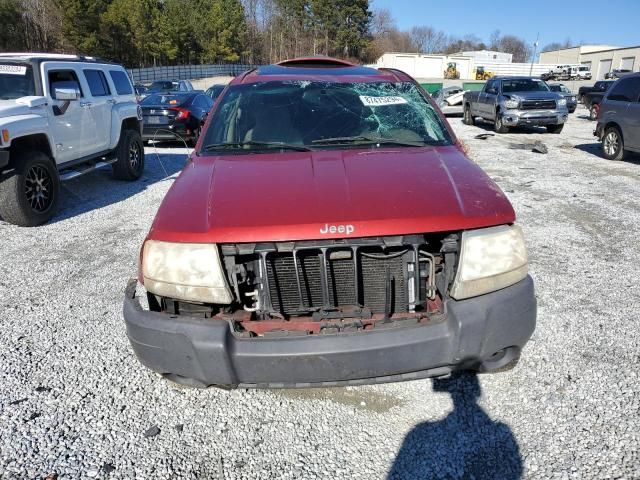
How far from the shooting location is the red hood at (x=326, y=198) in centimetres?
214

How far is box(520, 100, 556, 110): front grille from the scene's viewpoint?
13992 millimetres

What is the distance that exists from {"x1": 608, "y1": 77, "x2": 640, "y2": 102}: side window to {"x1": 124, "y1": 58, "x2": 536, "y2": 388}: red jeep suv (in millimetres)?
8975

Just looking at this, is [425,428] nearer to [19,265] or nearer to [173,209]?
[173,209]

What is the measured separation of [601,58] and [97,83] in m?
79.5

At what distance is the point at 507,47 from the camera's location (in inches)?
4503

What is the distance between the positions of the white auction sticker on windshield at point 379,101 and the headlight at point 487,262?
156 cm

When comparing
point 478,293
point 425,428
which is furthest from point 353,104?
point 425,428

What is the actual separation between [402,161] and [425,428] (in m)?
1.49

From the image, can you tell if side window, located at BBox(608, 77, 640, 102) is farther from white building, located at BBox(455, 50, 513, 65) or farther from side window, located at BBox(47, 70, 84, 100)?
white building, located at BBox(455, 50, 513, 65)

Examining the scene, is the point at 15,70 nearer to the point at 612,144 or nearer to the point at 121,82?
the point at 121,82

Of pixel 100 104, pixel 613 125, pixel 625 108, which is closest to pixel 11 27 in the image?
pixel 100 104

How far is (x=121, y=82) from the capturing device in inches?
327

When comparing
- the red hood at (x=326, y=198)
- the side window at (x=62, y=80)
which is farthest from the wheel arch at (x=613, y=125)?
the side window at (x=62, y=80)

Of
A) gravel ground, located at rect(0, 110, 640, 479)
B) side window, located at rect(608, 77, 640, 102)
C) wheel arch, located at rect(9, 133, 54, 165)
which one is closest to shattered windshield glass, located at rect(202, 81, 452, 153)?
gravel ground, located at rect(0, 110, 640, 479)
